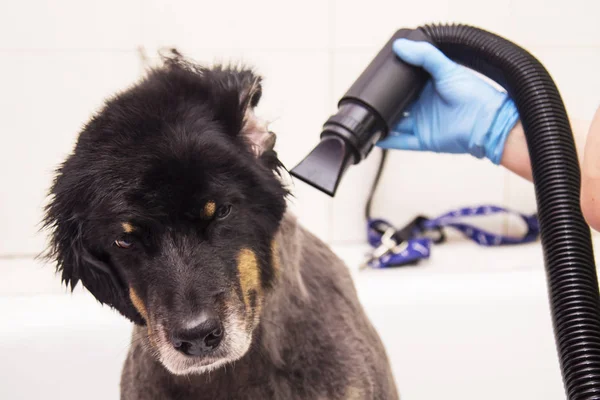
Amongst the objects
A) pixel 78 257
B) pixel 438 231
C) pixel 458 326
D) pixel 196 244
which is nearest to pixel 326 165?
pixel 196 244

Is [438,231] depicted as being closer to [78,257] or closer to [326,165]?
[326,165]

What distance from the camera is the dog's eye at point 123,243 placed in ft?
2.37

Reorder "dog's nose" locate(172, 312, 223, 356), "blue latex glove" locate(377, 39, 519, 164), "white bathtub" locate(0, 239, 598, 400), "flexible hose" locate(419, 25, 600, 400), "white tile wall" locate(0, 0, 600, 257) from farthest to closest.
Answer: "white tile wall" locate(0, 0, 600, 257) < "white bathtub" locate(0, 239, 598, 400) < "blue latex glove" locate(377, 39, 519, 164) < "flexible hose" locate(419, 25, 600, 400) < "dog's nose" locate(172, 312, 223, 356)

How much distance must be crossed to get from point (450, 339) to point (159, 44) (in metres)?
1.13

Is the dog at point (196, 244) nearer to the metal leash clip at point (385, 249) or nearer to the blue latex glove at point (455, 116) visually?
the blue latex glove at point (455, 116)

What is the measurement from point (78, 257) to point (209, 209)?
0.19 m

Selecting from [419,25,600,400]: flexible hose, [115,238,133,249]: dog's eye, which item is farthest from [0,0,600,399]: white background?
[115,238,133,249]: dog's eye

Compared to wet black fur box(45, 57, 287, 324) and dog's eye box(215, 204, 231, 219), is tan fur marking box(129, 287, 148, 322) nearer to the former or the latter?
wet black fur box(45, 57, 287, 324)

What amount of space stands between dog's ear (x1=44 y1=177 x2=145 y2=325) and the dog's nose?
0.13m

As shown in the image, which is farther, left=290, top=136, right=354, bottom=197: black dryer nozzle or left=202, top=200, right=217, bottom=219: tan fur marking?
left=290, top=136, right=354, bottom=197: black dryer nozzle

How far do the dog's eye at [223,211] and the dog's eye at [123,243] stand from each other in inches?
4.4

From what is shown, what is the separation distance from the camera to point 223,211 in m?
0.74

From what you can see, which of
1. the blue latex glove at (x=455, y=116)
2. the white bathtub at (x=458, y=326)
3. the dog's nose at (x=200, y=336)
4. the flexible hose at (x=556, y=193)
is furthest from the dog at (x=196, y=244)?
the white bathtub at (x=458, y=326)

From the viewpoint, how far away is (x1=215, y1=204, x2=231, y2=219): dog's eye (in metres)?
0.73
